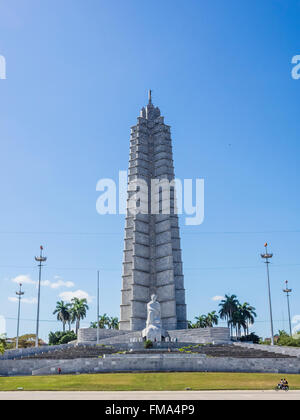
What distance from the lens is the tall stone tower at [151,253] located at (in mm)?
66625

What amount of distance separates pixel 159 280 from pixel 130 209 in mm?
12741

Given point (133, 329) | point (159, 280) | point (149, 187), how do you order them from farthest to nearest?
point (149, 187) < point (159, 280) < point (133, 329)

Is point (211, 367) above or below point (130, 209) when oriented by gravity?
below

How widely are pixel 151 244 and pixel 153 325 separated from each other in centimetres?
1886

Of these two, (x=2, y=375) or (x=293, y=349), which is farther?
(x=293, y=349)

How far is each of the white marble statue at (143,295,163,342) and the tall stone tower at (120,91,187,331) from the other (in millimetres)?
9205

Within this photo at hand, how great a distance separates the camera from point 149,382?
2723 cm

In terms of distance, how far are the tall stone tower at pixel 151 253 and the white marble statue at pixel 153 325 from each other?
9205mm

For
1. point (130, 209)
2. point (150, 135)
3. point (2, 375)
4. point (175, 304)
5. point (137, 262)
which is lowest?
point (2, 375)

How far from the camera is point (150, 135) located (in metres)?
80.6
